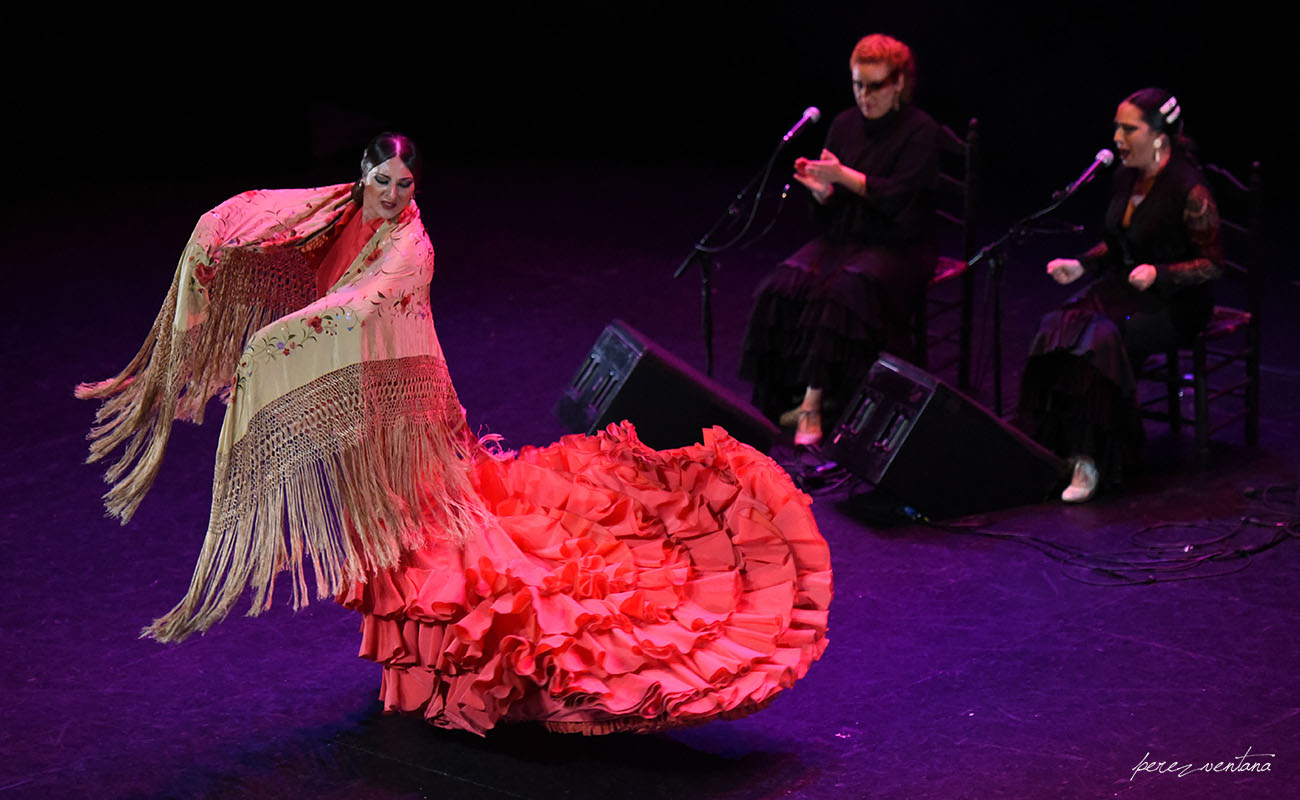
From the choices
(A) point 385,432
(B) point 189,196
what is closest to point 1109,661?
(A) point 385,432

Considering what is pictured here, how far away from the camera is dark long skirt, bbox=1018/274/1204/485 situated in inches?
184

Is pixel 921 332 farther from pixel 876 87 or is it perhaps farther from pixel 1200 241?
pixel 1200 241

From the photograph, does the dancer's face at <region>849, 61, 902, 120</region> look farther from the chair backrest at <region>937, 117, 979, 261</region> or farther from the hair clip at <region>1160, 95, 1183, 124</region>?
the hair clip at <region>1160, 95, 1183, 124</region>

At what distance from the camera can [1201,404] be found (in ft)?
16.0

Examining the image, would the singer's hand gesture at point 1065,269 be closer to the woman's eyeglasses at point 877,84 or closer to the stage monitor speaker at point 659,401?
the woman's eyeglasses at point 877,84

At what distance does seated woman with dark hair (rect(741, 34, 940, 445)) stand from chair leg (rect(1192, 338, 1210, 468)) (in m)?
0.93

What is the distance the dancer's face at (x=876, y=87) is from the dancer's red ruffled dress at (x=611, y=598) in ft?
6.82

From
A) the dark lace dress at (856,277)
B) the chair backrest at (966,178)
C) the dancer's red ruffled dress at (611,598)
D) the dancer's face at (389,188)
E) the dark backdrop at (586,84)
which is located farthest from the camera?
the dark backdrop at (586,84)

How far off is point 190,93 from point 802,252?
4.83 meters

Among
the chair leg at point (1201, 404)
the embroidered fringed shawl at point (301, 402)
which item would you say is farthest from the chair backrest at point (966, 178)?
the embroidered fringed shawl at point (301, 402)

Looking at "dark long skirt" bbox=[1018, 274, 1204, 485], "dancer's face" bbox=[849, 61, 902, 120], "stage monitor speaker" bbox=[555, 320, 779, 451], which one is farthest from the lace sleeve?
"stage monitor speaker" bbox=[555, 320, 779, 451]

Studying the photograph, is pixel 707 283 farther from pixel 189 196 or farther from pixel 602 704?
pixel 189 196

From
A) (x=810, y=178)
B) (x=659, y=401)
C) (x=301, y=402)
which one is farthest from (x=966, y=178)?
(x=301, y=402)

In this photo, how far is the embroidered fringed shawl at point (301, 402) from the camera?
310cm
